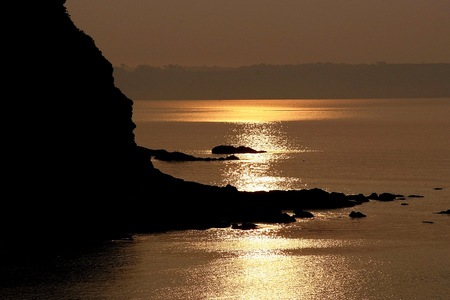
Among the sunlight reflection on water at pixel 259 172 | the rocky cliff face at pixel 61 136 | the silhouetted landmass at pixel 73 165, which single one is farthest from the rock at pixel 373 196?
the rocky cliff face at pixel 61 136

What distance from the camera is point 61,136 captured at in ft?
194

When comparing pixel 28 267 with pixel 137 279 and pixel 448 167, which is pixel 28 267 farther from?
pixel 448 167

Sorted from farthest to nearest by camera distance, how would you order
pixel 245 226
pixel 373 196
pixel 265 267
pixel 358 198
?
pixel 373 196, pixel 358 198, pixel 245 226, pixel 265 267

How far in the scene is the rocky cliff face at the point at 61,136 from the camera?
5625 centimetres

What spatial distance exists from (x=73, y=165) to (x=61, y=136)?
2391 mm

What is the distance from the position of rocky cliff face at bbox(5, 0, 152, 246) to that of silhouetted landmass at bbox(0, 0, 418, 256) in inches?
3.1

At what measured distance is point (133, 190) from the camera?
6425 cm

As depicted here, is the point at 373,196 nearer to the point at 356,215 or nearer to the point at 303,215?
A: the point at 356,215

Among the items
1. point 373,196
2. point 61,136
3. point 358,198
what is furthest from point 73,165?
point 373,196

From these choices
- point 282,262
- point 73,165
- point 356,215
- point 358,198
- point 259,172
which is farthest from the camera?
point 259,172

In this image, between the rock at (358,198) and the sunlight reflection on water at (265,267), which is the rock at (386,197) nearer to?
the rock at (358,198)

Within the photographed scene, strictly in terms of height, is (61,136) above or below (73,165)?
above

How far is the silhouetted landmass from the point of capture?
5609 cm

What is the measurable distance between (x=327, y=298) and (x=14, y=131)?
25.7 meters
